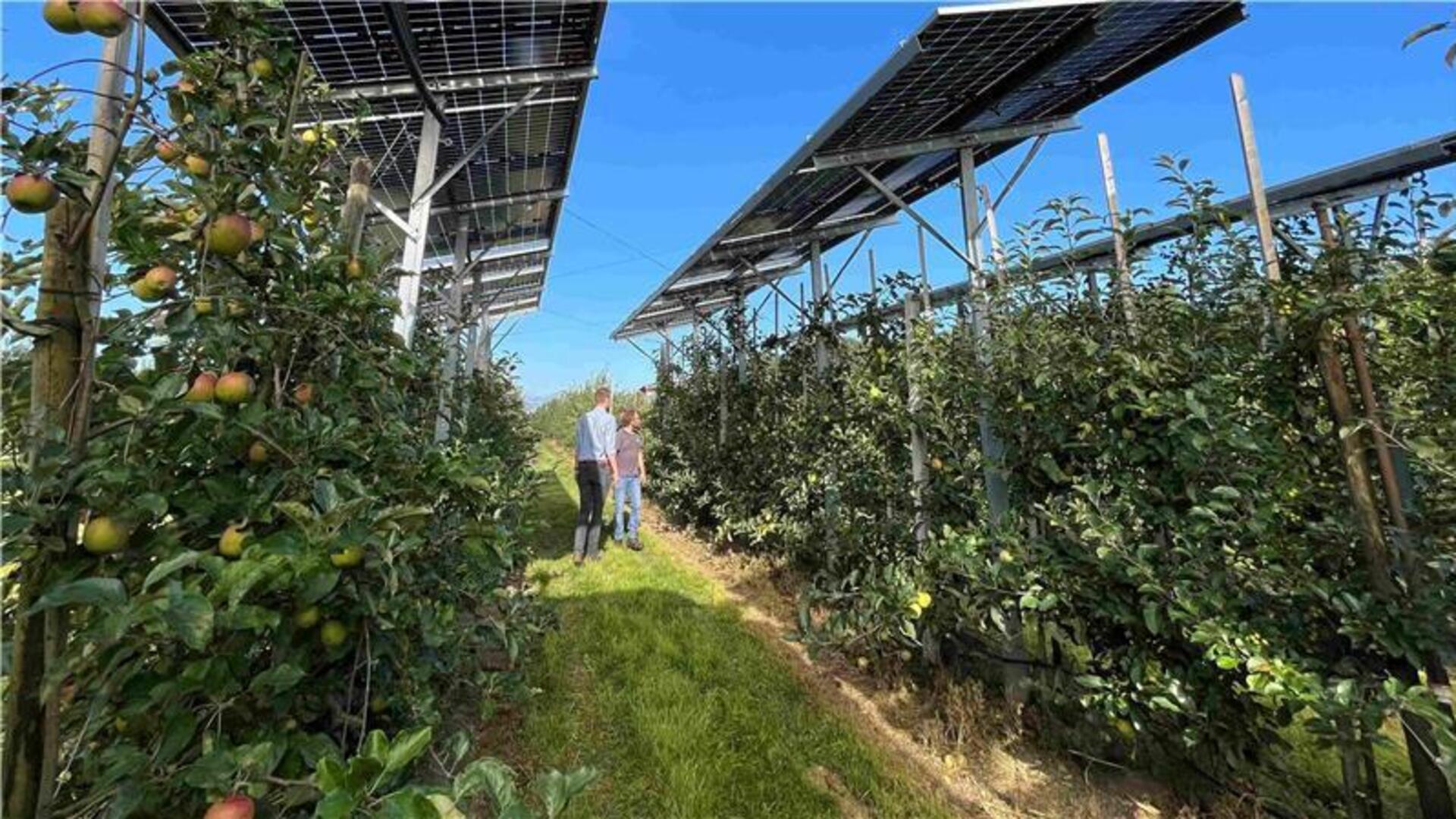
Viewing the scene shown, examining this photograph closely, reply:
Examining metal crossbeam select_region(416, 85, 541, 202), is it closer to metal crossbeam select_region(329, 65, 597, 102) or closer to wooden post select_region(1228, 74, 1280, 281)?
metal crossbeam select_region(329, 65, 597, 102)

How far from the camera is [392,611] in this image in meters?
1.38

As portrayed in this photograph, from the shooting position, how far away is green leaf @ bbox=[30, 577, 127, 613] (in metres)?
0.72

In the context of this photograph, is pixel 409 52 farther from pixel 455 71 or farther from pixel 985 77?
pixel 985 77

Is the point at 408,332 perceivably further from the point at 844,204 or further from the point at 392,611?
the point at 844,204

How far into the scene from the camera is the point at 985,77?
12.4ft

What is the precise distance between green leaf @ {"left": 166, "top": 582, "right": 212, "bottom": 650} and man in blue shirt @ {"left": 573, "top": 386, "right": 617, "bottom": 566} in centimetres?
528

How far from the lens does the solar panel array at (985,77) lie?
3.24 metres

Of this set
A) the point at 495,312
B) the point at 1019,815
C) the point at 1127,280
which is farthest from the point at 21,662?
the point at 495,312

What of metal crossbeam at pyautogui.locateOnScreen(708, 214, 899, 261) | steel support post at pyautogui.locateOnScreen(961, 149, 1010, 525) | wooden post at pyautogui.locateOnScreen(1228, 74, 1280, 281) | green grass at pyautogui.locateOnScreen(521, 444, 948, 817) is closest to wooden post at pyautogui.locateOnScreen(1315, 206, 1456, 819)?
wooden post at pyautogui.locateOnScreen(1228, 74, 1280, 281)

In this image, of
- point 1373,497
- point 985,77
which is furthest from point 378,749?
point 985,77

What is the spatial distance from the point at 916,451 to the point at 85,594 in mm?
3371

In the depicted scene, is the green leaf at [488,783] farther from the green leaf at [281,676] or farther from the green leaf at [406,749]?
the green leaf at [281,676]

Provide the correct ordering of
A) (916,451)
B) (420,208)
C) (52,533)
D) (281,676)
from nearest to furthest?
(52,533) → (281,676) → (916,451) → (420,208)

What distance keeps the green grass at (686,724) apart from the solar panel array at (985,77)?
142 inches
